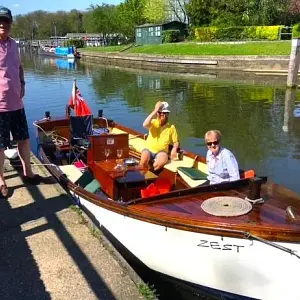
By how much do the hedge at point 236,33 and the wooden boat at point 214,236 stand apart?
38482 mm

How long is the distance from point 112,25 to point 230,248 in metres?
80.0

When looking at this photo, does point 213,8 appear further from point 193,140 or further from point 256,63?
point 193,140

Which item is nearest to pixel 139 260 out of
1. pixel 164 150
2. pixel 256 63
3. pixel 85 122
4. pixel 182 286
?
pixel 182 286

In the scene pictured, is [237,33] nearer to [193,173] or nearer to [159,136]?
[159,136]

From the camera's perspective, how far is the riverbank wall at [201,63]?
3100cm

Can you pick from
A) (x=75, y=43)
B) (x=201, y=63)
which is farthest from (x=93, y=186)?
(x=75, y=43)

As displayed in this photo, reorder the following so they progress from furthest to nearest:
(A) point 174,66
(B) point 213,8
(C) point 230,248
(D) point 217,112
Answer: (B) point 213,8 < (A) point 174,66 < (D) point 217,112 < (C) point 230,248

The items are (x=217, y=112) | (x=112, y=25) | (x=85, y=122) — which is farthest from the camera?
(x=112, y=25)

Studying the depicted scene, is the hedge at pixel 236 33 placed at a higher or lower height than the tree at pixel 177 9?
lower

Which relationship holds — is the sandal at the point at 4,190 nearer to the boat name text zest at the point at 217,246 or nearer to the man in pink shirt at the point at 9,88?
the man in pink shirt at the point at 9,88

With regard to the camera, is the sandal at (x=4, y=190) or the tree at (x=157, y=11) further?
the tree at (x=157, y=11)

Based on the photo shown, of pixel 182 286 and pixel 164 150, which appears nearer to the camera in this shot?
pixel 182 286

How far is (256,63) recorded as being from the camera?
32125mm

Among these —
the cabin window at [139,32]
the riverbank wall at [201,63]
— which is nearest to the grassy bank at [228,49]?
the riverbank wall at [201,63]
